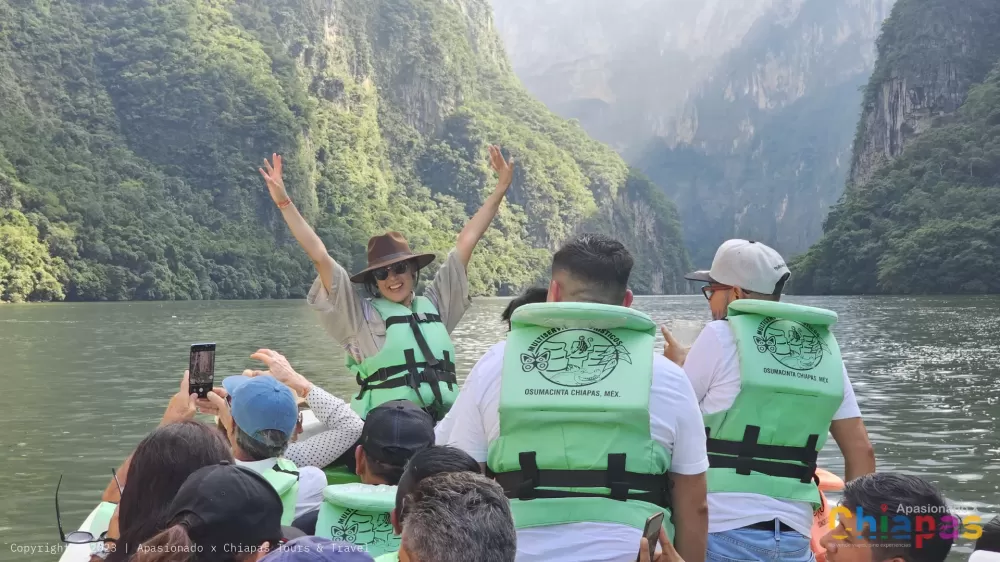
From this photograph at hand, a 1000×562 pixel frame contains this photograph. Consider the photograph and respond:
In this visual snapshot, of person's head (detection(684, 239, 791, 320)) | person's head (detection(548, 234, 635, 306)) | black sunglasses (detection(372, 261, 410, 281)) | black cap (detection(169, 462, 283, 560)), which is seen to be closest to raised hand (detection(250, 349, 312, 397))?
black sunglasses (detection(372, 261, 410, 281))

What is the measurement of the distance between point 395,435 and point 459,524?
1.40 meters

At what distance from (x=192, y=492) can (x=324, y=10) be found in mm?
123528

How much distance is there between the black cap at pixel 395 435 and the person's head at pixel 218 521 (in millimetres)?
1082

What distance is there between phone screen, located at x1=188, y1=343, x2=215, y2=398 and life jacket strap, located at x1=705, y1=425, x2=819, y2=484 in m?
1.76

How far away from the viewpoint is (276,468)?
302 cm

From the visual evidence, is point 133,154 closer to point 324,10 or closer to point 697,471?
point 324,10

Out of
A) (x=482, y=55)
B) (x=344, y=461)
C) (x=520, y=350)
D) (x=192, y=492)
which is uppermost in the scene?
(x=482, y=55)

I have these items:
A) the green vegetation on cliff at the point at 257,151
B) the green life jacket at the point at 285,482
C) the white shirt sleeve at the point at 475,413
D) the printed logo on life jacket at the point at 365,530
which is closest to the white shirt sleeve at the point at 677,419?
the white shirt sleeve at the point at 475,413

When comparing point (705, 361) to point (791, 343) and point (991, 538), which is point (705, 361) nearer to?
point (791, 343)

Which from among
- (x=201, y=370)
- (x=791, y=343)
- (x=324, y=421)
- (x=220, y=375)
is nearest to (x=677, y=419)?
(x=791, y=343)

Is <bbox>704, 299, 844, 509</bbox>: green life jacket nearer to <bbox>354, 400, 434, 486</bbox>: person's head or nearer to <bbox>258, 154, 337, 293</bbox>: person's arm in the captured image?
<bbox>354, 400, 434, 486</bbox>: person's head

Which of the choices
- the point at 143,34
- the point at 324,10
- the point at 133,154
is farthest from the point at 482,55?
the point at 133,154

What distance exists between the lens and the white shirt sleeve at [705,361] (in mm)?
2787
